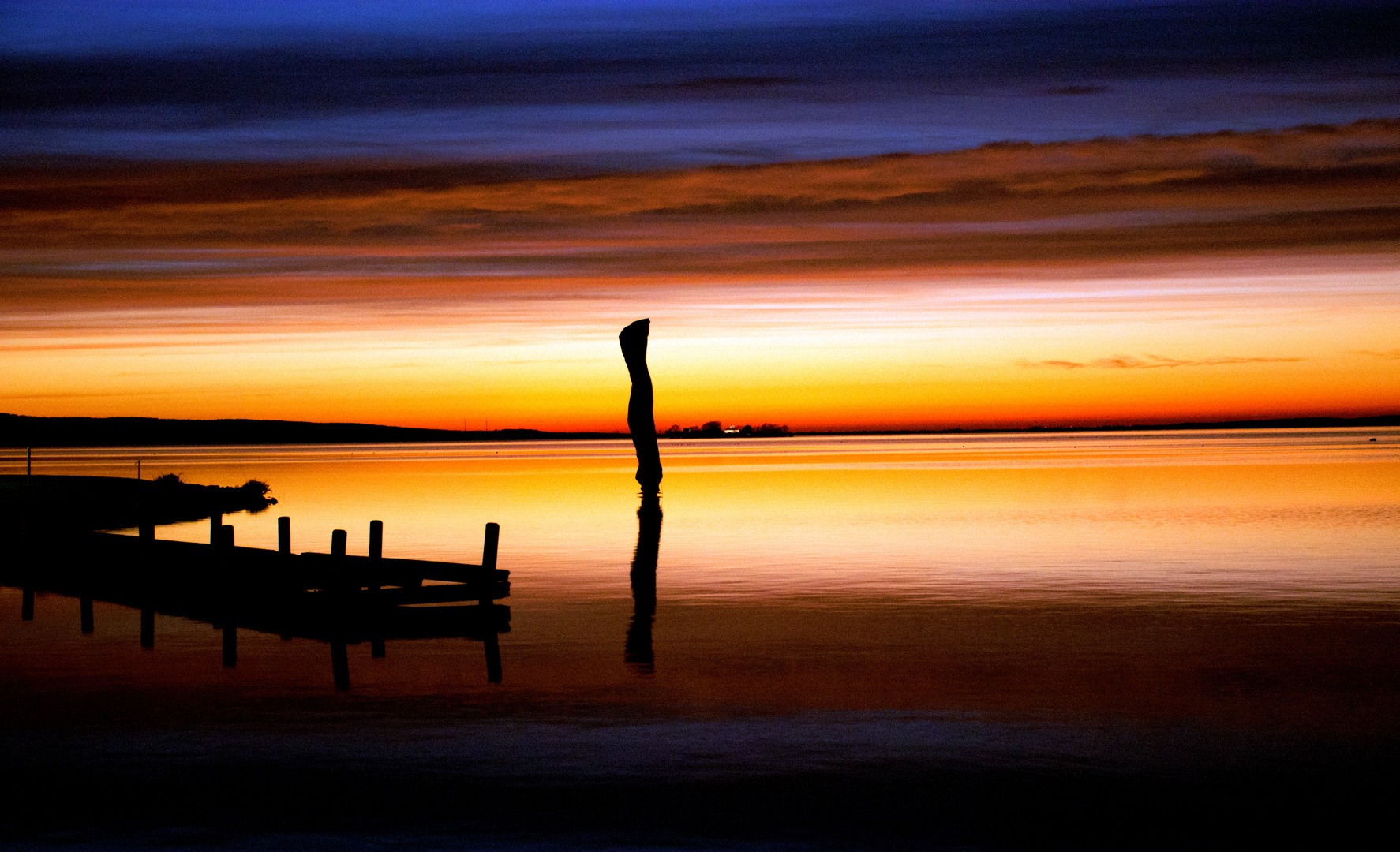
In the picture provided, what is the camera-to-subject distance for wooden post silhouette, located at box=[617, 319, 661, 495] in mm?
53281

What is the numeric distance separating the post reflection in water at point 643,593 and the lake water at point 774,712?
127 millimetres

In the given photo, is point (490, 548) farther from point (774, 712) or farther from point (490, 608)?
point (774, 712)

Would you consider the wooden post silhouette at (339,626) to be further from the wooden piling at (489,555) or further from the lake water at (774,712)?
the wooden piling at (489,555)

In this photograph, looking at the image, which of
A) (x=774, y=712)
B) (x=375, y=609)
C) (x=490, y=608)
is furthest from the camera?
(x=490, y=608)

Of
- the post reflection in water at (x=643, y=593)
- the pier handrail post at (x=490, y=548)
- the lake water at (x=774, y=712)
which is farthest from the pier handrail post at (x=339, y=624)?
the post reflection in water at (x=643, y=593)

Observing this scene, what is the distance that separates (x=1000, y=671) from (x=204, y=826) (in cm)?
909

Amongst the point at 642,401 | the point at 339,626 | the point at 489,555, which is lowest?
the point at 339,626

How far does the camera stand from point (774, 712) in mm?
13352

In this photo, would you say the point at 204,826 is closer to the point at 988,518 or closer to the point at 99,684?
the point at 99,684

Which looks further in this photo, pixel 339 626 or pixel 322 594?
pixel 322 594

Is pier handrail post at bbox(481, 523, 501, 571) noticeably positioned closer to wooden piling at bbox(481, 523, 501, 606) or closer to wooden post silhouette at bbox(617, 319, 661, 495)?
wooden piling at bbox(481, 523, 501, 606)

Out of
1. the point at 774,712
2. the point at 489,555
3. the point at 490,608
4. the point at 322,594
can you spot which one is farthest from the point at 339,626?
the point at 774,712

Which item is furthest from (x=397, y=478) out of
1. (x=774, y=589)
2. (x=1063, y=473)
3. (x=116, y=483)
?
(x=774, y=589)

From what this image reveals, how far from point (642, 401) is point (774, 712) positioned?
40.6 metres
